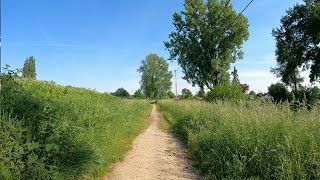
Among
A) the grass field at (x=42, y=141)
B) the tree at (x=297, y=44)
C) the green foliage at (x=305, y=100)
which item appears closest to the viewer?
the grass field at (x=42, y=141)

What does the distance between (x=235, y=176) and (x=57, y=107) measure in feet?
14.2

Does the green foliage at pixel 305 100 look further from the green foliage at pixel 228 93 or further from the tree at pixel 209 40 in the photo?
the tree at pixel 209 40

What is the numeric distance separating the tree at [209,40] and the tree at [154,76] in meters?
59.7

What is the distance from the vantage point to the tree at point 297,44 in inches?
1529

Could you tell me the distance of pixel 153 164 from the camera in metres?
9.64

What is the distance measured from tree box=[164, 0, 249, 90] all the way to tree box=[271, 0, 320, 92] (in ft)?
17.5

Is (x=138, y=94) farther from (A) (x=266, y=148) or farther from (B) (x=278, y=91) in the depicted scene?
(A) (x=266, y=148)

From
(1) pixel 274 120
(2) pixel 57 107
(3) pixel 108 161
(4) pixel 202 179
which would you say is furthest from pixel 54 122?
(1) pixel 274 120

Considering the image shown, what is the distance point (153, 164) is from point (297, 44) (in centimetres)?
3572

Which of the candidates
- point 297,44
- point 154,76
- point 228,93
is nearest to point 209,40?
point 297,44

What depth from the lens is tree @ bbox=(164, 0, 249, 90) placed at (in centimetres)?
4397

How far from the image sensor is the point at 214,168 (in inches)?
322

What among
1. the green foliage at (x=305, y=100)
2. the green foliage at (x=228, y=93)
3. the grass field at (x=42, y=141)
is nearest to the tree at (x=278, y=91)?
the green foliage at (x=228, y=93)

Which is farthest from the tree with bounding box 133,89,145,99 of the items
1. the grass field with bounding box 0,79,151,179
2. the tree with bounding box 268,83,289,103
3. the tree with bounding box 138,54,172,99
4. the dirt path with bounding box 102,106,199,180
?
the grass field with bounding box 0,79,151,179
